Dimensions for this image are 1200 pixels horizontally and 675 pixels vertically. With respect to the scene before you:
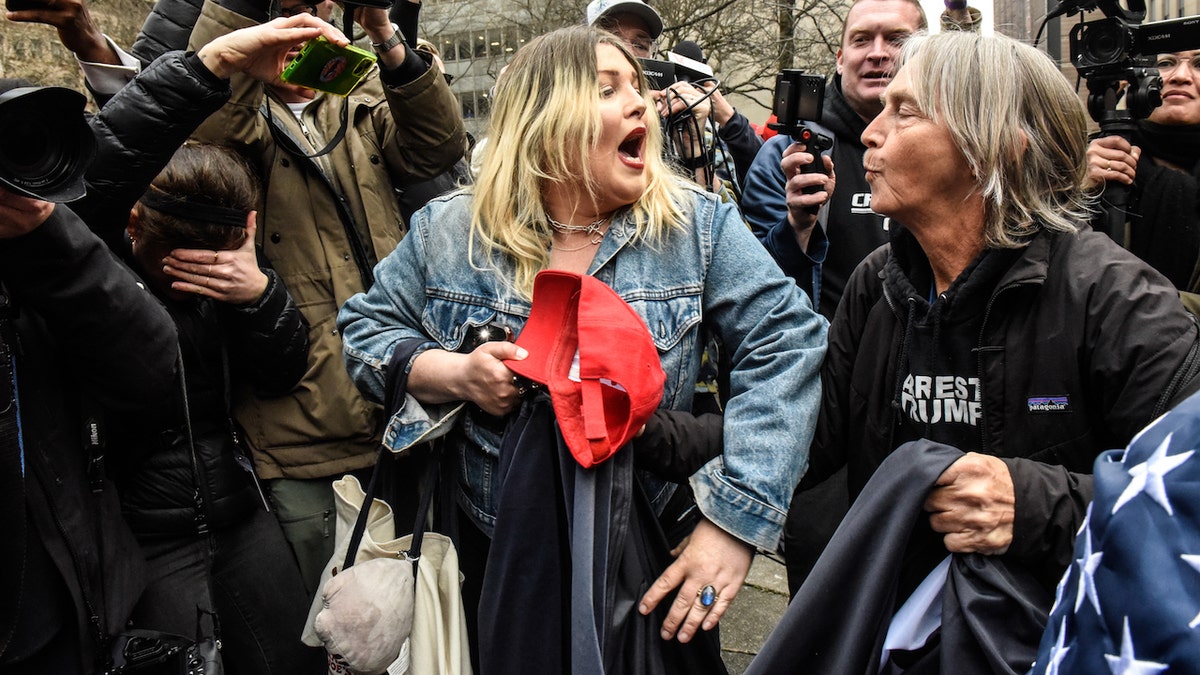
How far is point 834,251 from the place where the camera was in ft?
8.94

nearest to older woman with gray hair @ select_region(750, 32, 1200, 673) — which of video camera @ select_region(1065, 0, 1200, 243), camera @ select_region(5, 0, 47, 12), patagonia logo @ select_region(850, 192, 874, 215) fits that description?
patagonia logo @ select_region(850, 192, 874, 215)

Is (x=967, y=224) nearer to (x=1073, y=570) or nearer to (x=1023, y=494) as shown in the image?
(x=1023, y=494)

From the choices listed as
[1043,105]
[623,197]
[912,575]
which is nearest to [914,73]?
[1043,105]

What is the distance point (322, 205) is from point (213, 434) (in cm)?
69

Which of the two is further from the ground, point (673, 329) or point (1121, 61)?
point (1121, 61)

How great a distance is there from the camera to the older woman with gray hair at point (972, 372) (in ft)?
4.49

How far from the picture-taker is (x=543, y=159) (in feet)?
6.42

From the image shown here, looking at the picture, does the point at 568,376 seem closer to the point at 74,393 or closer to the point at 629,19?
the point at 74,393

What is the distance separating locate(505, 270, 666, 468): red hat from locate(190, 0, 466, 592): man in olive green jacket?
852mm

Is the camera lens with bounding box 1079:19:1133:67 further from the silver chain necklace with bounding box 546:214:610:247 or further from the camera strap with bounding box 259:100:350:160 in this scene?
the camera strap with bounding box 259:100:350:160

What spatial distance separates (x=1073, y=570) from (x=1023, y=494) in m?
0.56

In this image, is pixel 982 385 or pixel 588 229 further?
pixel 588 229

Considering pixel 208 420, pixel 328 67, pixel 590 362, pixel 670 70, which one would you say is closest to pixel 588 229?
pixel 590 362

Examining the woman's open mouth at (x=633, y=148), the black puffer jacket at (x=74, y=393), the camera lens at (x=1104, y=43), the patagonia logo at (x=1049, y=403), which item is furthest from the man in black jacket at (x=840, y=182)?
the black puffer jacket at (x=74, y=393)
